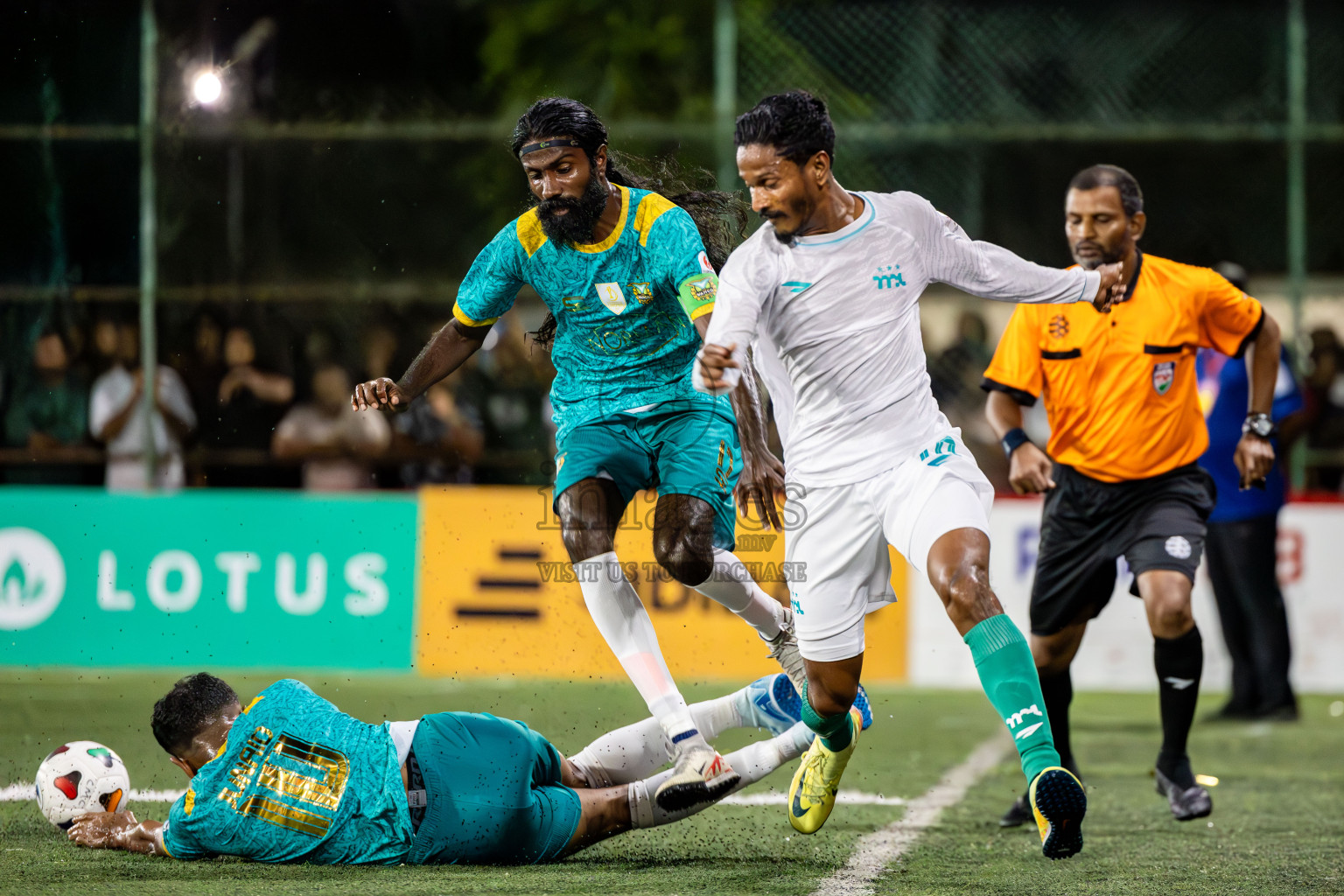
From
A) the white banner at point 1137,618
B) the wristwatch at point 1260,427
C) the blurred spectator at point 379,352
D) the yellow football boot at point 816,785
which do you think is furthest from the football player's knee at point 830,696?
the blurred spectator at point 379,352

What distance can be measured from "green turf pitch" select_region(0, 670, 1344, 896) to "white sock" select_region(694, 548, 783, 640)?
75 cm

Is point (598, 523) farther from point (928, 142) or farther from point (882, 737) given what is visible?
point (928, 142)

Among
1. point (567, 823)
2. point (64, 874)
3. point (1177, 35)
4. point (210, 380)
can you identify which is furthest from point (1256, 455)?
point (210, 380)

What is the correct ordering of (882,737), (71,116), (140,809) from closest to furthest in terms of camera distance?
(140,809) → (882,737) → (71,116)

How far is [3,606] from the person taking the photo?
10.1 m

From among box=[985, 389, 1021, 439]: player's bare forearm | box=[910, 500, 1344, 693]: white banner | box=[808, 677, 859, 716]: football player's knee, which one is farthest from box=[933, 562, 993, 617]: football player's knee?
box=[910, 500, 1344, 693]: white banner

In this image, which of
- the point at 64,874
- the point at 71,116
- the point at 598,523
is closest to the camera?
the point at 64,874

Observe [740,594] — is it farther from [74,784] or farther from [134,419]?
[134,419]

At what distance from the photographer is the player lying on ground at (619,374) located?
507 cm

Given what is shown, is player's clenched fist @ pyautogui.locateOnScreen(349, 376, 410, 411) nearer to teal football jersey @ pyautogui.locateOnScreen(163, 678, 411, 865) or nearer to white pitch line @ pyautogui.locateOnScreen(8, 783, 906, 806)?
teal football jersey @ pyautogui.locateOnScreen(163, 678, 411, 865)

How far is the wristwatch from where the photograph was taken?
19.2 ft

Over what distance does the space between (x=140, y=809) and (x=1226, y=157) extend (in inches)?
337

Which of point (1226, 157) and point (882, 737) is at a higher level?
point (1226, 157)

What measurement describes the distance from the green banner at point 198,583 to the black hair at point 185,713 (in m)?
5.60
